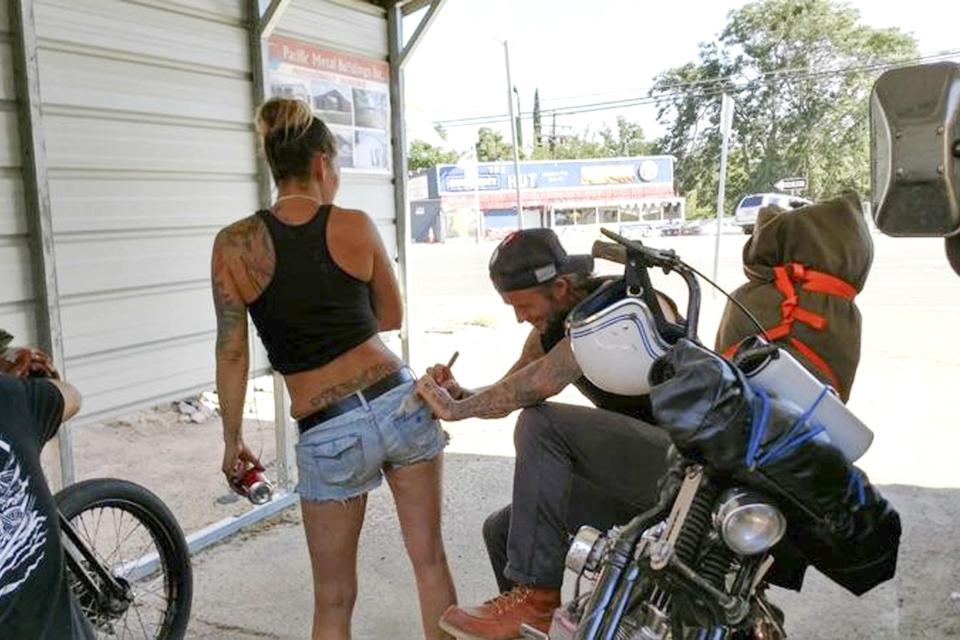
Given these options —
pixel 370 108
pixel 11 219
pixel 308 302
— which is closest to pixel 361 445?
pixel 308 302

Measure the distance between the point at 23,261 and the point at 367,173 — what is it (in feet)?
7.30

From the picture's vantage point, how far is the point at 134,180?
3.76m

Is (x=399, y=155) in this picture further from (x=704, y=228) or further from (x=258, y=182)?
(x=704, y=228)

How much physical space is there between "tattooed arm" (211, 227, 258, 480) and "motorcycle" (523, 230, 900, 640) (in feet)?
4.12

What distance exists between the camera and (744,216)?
28.4 meters

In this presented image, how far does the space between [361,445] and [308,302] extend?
0.42 metres

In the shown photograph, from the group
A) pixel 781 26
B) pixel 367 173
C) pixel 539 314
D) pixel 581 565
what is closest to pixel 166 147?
pixel 367 173

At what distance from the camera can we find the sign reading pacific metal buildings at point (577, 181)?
154 feet

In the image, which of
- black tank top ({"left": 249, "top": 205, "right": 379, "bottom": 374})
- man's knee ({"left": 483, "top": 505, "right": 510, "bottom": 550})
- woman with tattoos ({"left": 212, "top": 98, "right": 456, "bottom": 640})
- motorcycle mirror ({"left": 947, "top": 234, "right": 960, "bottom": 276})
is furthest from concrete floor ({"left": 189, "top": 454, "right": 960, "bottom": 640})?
motorcycle mirror ({"left": 947, "top": 234, "right": 960, "bottom": 276})

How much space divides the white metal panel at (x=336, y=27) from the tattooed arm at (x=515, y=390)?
2.81 meters

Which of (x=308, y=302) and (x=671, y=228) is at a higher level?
(x=308, y=302)

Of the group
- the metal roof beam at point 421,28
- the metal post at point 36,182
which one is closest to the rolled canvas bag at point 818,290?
the metal post at point 36,182

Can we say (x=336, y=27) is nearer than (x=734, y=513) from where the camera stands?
No

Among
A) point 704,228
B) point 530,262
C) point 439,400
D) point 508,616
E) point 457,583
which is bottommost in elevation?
point 457,583
